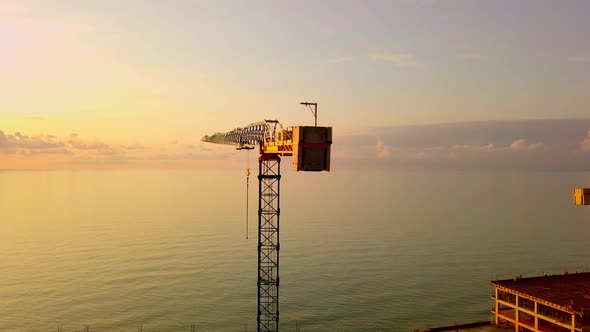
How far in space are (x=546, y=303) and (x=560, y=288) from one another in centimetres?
887

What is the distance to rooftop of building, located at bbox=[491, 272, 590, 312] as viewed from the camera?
231 ft

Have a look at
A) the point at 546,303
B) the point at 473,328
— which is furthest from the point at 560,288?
the point at 473,328

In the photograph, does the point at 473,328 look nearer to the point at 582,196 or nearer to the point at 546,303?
the point at 546,303

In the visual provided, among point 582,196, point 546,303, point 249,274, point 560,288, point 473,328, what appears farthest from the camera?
point 249,274

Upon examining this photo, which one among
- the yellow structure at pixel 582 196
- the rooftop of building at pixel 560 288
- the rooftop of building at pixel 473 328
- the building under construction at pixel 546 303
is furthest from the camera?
the yellow structure at pixel 582 196

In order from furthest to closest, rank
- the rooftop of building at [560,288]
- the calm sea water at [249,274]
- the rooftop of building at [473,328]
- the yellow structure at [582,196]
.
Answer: the calm sea water at [249,274], the yellow structure at [582,196], the rooftop of building at [473,328], the rooftop of building at [560,288]

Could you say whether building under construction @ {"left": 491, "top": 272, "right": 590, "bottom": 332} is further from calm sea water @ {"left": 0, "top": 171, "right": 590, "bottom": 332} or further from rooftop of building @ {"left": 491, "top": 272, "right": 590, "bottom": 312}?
calm sea water @ {"left": 0, "top": 171, "right": 590, "bottom": 332}

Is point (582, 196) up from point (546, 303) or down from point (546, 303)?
up

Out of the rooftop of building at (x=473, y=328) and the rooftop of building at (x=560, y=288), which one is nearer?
the rooftop of building at (x=560, y=288)

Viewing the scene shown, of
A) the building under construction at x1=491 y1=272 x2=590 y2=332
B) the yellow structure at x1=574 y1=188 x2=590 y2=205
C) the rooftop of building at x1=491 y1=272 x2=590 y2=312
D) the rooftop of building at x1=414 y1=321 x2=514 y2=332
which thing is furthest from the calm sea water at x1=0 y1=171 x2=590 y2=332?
the yellow structure at x1=574 y1=188 x2=590 y2=205

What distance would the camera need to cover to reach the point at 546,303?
7081 cm

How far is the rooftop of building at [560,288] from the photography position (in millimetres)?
70375

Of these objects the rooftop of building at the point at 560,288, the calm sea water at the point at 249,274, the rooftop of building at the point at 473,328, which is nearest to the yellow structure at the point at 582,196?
the rooftop of building at the point at 560,288

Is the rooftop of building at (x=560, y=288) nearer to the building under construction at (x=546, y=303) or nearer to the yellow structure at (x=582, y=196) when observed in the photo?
the building under construction at (x=546, y=303)
